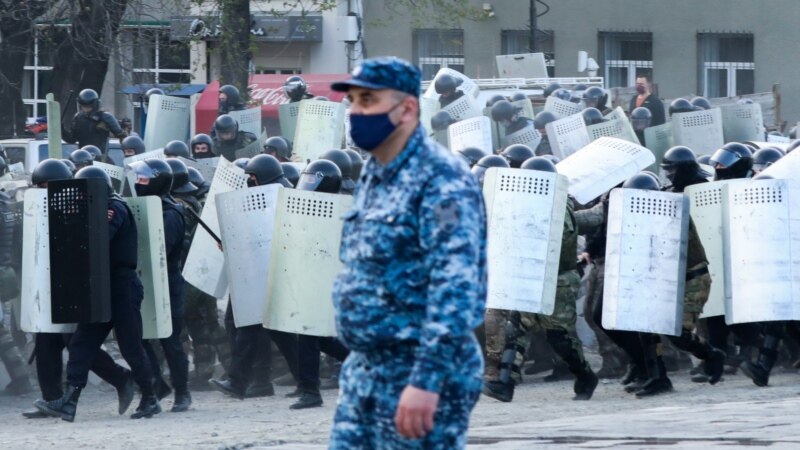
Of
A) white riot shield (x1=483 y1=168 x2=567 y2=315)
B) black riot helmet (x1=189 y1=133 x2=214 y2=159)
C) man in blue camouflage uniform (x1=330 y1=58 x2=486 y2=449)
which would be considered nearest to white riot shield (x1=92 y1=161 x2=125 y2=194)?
black riot helmet (x1=189 y1=133 x2=214 y2=159)

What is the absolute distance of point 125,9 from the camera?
23.6 meters

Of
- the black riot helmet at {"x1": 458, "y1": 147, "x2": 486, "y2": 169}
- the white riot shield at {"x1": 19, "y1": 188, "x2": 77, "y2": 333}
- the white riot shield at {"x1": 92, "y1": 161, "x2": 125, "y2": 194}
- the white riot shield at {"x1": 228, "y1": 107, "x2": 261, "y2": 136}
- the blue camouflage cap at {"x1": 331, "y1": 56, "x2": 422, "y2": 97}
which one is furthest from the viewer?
the white riot shield at {"x1": 228, "y1": 107, "x2": 261, "y2": 136}

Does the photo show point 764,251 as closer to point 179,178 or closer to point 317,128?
point 179,178

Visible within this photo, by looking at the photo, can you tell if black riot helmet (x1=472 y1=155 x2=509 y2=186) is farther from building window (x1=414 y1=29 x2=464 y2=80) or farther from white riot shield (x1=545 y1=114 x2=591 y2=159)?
building window (x1=414 y1=29 x2=464 y2=80)

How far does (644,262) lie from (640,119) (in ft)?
29.4

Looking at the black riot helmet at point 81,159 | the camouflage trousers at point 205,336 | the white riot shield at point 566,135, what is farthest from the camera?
the white riot shield at point 566,135

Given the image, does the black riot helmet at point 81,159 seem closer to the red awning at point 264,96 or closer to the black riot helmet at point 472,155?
the black riot helmet at point 472,155

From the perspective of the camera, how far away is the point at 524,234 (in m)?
11.3

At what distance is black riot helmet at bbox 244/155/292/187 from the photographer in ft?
40.3

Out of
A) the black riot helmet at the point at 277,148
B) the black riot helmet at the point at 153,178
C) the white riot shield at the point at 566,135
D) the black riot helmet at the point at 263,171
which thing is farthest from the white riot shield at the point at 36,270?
the white riot shield at the point at 566,135

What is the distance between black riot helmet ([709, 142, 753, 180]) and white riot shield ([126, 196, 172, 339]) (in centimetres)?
427

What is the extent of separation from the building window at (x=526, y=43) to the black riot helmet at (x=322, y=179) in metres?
30.3

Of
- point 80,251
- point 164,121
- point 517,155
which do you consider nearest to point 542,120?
point 164,121

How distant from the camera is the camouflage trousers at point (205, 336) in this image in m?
13.1
